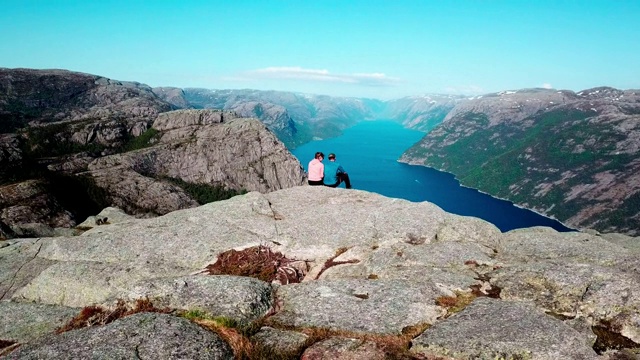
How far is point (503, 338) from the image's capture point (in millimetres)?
13859

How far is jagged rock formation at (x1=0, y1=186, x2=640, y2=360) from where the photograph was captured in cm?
1403

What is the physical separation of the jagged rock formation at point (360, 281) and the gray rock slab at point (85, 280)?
72 mm

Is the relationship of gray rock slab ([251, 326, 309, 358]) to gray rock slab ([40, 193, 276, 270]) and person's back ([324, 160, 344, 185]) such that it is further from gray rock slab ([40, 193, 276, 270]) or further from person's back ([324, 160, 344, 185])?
person's back ([324, 160, 344, 185])

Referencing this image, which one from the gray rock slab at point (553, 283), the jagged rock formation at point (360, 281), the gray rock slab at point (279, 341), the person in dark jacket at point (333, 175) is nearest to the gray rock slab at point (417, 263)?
the jagged rock formation at point (360, 281)

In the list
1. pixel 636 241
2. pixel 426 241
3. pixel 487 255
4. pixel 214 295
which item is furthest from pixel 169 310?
pixel 636 241

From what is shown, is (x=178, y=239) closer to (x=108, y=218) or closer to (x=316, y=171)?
(x=316, y=171)

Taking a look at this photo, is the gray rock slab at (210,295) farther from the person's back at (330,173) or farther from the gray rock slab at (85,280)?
the person's back at (330,173)

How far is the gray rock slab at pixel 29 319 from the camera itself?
Answer: 1794 centimetres

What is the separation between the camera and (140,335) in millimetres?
12594

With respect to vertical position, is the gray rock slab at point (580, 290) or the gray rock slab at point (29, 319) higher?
the gray rock slab at point (580, 290)

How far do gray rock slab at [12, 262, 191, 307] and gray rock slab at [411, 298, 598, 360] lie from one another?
1441 centimetres

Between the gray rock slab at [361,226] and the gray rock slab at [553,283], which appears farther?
the gray rock slab at [361,226]

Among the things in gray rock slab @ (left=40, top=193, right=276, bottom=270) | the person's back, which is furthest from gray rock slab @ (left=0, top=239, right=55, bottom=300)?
the person's back

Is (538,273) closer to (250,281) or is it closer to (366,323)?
(366,323)
